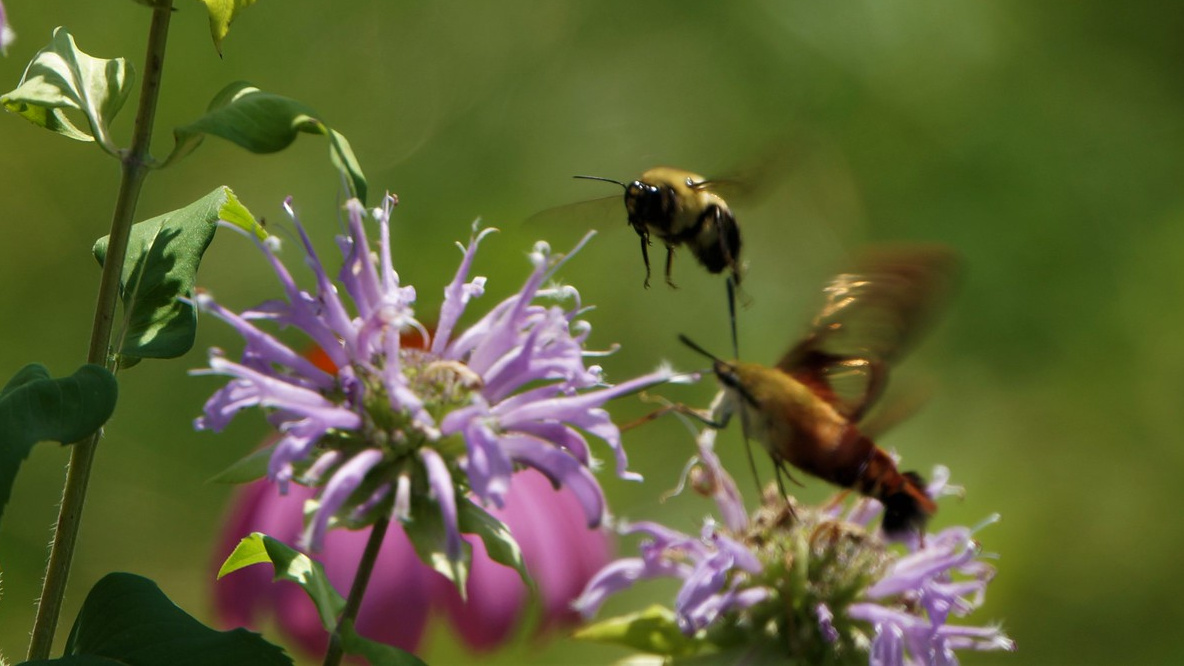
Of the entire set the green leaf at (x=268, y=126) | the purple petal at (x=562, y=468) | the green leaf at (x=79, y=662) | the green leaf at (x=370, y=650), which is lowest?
the green leaf at (x=79, y=662)

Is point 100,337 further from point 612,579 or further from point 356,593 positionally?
point 612,579

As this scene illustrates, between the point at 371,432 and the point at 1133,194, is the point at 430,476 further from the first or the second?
the point at 1133,194

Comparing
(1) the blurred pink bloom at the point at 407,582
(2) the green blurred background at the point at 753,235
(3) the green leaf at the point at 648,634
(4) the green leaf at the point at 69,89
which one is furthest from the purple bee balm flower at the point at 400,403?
(2) the green blurred background at the point at 753,235

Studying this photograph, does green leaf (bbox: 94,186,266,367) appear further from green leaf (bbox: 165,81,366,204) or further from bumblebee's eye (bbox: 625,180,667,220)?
bumblebee's eye (bbox: 625,180,667,220)

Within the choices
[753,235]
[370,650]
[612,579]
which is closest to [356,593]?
[370,650]

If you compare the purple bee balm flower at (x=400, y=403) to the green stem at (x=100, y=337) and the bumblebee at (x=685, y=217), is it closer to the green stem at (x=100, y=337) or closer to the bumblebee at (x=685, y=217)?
the green stem at (x=100, y=337)

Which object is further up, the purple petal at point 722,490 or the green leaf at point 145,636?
the purple petal at point 722,490

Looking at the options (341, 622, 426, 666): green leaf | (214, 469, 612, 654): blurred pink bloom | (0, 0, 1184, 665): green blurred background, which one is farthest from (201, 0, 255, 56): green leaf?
(0, 0, 1184, 665): green blurred background
